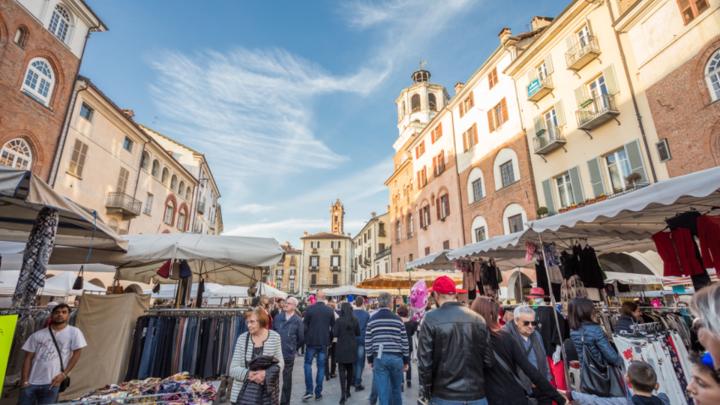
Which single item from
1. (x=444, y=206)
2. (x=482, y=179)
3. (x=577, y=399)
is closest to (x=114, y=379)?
(x=577, y=399)

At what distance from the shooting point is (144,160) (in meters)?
23.8

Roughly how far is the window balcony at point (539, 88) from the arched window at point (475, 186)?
17.4ft

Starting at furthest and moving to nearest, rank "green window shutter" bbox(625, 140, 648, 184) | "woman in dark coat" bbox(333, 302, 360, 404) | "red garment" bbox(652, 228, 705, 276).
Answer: "green window shutter" bbox(625, 140, 648, 184)
"woman in dark coat" bbox(333, 302, 360, 404)
"red garment" bbox(652, 228, 705, 276)

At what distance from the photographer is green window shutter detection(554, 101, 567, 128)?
15039 millimetres

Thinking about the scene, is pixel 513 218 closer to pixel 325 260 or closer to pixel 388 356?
pixel 388 356

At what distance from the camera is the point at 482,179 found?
798 inches

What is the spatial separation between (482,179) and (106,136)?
2268 centimetres

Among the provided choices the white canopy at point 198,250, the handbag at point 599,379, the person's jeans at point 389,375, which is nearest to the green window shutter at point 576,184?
the handbag at point 599,379

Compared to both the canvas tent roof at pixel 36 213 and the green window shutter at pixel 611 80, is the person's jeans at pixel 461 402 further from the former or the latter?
the green window shutter at pixel 611 80

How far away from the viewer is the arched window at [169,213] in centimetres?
2721

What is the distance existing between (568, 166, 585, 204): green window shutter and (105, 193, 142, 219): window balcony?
24135 millimetres

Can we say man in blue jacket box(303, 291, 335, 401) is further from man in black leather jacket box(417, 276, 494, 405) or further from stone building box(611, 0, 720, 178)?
stone building box(611, 0, 720, 178)

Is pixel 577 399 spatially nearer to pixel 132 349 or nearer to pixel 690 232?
pixel 690 232

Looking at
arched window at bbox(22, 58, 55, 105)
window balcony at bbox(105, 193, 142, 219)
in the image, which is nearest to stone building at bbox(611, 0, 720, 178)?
arched window at bbox(22, 58, 55, 105)
